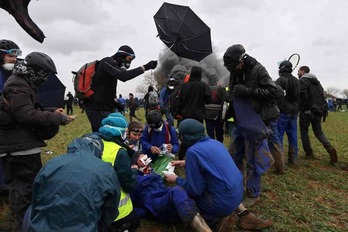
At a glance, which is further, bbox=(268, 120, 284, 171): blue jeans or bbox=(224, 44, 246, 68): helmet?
bbox=(268, 120, 284, 171): blue jeans

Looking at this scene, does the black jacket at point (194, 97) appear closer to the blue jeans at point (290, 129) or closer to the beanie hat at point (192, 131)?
the blue jeans at point (290, 129)

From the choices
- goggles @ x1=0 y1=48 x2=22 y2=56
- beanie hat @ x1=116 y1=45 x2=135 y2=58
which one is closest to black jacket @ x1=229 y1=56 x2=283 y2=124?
beanie hat @ x1=116 y1=45 x2=135 y2=58

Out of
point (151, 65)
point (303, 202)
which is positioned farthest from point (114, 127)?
point (303, 202)

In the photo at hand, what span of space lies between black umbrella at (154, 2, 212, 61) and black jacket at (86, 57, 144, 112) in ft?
5.32

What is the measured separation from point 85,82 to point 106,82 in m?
0.26

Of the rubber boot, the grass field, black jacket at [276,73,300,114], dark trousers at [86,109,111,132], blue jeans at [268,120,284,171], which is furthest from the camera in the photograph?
black jacket at [276,73,300,114]

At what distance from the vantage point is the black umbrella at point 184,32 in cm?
527

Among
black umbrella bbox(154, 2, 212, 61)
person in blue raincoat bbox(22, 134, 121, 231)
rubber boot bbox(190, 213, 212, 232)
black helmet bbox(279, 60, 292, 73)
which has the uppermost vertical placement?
black umbrella bbox(154, 2, 212, 61)

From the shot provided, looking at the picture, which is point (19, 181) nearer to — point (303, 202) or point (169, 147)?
point (169, 147)

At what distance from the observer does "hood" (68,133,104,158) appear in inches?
86.8

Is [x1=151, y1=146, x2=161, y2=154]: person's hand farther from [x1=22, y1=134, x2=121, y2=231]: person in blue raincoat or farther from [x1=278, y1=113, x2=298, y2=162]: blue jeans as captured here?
[x1=278, y1=113, x2=298, y2=162]: blue jeans

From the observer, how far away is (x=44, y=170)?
201 centimetres

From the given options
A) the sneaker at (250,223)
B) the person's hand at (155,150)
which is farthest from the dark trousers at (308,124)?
the sneaker at (250,223)

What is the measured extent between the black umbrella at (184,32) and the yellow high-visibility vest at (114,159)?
9.84 ft
